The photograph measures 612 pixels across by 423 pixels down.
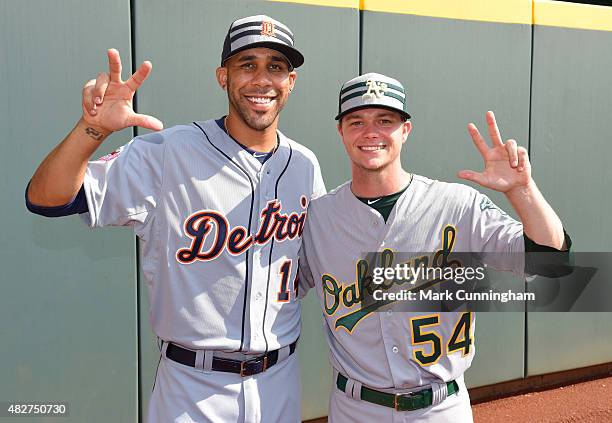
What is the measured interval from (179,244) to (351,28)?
204 centimetres

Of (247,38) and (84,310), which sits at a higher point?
(247,38)

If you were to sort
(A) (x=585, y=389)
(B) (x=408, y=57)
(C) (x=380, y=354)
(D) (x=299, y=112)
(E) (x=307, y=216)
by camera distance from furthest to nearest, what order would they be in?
(A) (x=585, y=389) < (B) (x=408, y=57) < (D) (x=299, y=112) < (E) (x=307, y=216) < (C) (x=380, y=354)

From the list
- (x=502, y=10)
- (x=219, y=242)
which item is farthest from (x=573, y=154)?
(x=219, y=242)

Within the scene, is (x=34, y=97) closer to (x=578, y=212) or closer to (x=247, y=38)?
(x=247, y=38)

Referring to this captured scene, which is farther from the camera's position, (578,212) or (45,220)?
(578,212)

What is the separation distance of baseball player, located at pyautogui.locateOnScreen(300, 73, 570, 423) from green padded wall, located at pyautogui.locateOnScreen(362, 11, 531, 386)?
1.59m

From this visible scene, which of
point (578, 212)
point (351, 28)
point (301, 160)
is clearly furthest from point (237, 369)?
point (578, 212)

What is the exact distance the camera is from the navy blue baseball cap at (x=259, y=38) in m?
2.12

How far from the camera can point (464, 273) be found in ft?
7.27

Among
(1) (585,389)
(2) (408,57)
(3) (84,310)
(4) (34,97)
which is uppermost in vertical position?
(2) (408,57)

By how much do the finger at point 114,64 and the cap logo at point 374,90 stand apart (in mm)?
844

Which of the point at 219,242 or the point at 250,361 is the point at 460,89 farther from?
the point at 250,361

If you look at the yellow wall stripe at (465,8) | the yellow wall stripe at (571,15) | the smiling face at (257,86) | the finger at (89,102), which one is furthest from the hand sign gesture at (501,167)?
the yellow wall stripe at (571,15)

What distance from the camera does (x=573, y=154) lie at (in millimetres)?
4242
